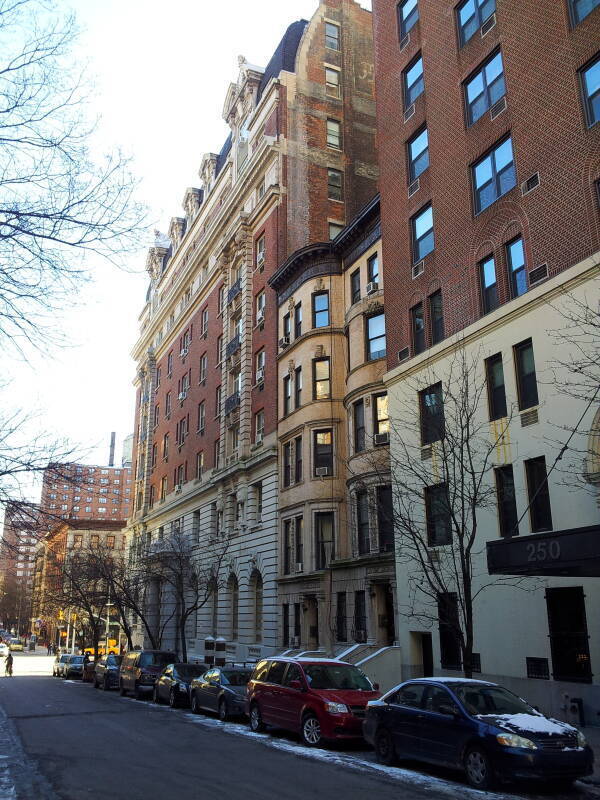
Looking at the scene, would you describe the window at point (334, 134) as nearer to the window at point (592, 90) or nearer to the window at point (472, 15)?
the window at point (472, 15)

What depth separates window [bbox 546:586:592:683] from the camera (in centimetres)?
1648

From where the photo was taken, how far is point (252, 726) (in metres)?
17.2

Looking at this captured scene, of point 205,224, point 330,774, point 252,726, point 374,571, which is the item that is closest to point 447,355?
point 374,571

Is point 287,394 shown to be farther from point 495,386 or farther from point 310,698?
point 310,698

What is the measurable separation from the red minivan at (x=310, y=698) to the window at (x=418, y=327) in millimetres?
11612

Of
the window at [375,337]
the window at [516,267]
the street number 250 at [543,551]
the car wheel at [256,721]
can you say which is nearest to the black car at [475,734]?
the street number 250 at [543,551]

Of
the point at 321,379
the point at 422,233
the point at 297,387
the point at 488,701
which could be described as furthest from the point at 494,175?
the point at 488,701

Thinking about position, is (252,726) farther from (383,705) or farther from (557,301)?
(557,301)

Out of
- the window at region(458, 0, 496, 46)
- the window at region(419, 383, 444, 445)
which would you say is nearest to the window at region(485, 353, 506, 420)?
the window at region(419, 383, 444, 445)

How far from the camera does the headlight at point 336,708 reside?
564 inches

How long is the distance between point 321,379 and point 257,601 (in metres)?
12.2

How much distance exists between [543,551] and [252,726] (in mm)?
8309

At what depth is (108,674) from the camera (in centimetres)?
3441

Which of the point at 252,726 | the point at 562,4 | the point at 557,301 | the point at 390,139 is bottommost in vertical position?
the point at 252,726
